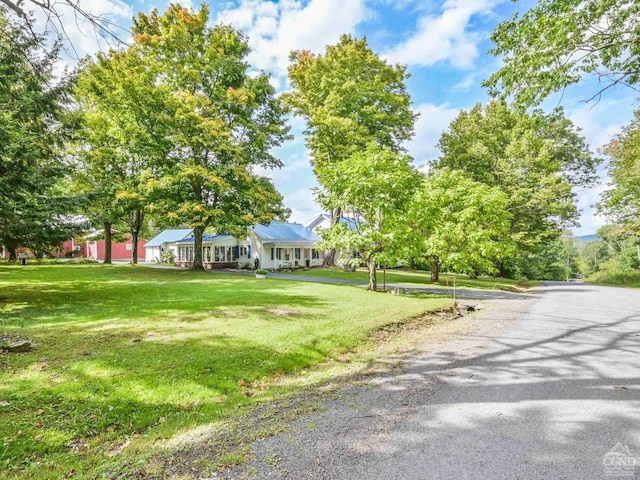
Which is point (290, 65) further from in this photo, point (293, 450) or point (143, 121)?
point (293, 450)

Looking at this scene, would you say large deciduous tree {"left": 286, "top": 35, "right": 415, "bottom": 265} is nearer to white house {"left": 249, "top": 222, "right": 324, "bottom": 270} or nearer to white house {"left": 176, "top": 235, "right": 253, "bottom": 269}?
white house {"left": 249, "top": 222, "right": 324, "bottom": 270}

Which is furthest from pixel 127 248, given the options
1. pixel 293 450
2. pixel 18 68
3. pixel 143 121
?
pixel 293 450

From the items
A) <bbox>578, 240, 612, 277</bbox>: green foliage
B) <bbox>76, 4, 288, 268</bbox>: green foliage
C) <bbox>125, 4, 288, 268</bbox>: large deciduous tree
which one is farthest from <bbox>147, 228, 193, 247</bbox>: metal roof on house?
<bbox>578, 240, 612, 277</bbox>: green foliage

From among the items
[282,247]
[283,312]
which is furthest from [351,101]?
[283,312]

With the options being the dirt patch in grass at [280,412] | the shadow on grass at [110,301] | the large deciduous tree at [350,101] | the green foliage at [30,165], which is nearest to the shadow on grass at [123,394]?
the dirt patch in grass at [280,412]

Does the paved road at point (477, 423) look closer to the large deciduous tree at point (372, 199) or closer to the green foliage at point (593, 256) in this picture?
the large deciduous tree at point (372, 199)

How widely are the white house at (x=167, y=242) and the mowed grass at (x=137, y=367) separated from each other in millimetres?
29668

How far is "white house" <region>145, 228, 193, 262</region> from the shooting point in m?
39.4

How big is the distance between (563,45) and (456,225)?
867 cm

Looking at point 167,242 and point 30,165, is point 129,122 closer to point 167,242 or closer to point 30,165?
point 30,165

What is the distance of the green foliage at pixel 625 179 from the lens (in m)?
22.6

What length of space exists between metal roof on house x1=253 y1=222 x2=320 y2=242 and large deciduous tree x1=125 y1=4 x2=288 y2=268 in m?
7.19

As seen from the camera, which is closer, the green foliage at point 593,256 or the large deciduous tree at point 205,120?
the large deciduous tree at point 205,120

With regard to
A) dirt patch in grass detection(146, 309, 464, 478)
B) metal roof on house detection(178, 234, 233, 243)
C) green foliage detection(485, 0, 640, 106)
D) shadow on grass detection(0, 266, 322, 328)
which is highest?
green foliage detection(485, 0, 640, 106)
